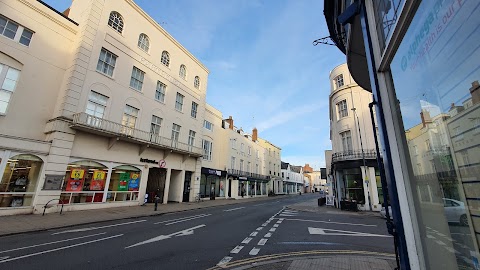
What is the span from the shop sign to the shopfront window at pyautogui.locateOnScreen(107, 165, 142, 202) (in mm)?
3641

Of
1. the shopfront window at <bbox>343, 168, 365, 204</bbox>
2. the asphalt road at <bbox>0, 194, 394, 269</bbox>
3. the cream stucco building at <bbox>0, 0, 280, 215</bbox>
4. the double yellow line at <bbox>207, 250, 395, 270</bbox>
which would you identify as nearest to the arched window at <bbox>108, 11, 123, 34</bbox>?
the cream stucco building at <bbox>0, 0, 280, 215</bbox>

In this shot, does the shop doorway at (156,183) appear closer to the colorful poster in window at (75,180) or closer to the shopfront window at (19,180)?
the colorful poster in window at (75,180)

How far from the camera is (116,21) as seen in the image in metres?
19.2

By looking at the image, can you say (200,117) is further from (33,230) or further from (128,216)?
(33,230)

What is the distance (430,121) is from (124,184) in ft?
67.7

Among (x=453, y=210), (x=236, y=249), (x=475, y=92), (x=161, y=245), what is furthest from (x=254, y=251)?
(x=475, y=92)

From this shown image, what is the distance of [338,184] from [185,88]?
66.9 feet

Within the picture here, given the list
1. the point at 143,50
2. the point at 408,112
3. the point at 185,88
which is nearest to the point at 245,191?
the point at 185,88

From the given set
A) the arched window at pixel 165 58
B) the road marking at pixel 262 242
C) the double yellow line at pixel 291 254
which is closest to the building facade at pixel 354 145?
the double yellow line at pixel 291 254

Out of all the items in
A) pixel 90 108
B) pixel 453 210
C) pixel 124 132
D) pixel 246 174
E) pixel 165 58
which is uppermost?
pixel 165 58

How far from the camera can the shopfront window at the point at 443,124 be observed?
4.72 ft

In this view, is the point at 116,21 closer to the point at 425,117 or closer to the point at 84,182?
the point at 84,182

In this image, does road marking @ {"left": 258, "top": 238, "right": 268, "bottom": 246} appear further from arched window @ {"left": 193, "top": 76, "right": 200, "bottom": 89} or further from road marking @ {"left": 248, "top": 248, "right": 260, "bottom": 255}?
arched window @ {"left": 193, "top": 76, "right": 200, "bottom": 89}

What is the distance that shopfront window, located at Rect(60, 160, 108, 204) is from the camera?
49.2 feet
